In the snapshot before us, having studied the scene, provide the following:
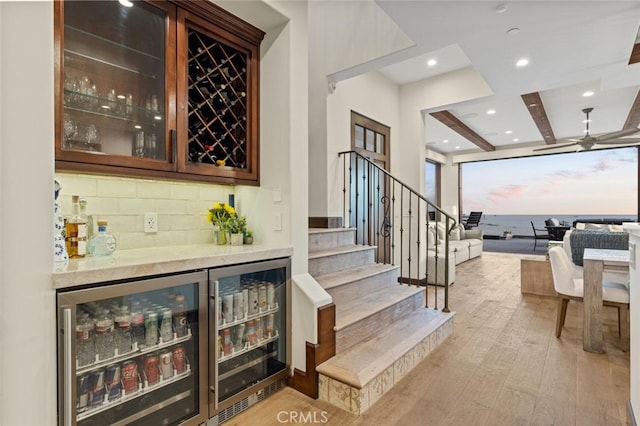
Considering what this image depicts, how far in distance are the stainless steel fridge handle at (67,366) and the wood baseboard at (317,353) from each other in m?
1.25

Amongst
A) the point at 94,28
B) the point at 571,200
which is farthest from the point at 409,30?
the point at 571,200

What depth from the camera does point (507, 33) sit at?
108 inches

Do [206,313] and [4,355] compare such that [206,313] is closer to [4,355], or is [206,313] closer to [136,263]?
[136,263]

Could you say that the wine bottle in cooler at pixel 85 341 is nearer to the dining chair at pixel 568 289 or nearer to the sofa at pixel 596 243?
the dining chair at pixel 568 289

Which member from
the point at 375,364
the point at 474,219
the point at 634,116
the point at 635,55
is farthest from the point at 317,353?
the point at 474,219

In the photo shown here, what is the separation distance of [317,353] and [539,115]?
22.0 feet

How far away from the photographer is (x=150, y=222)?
204 centimetres

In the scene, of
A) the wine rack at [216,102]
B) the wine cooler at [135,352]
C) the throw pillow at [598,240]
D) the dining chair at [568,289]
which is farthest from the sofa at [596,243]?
the wine cooler at [135,352]

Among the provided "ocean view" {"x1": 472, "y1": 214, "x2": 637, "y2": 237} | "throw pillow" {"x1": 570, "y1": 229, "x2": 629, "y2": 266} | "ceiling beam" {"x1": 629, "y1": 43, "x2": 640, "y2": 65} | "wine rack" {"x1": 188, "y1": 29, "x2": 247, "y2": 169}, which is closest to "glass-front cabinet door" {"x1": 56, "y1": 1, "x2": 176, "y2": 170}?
"wine rack" {"x1": 188, "y1": 29, "x2": 247, "y2": 169}

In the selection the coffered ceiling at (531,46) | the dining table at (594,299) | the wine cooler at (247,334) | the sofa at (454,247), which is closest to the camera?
the wine cooler at (247,334)

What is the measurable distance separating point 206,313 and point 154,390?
485 mm

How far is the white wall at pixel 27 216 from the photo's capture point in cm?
115

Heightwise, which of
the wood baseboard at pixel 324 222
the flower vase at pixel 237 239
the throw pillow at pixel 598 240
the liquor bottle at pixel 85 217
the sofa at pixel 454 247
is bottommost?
the sofa at pixel 454 247

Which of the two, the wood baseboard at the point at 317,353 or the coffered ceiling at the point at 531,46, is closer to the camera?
the wood baseboard at the point at 317,353
